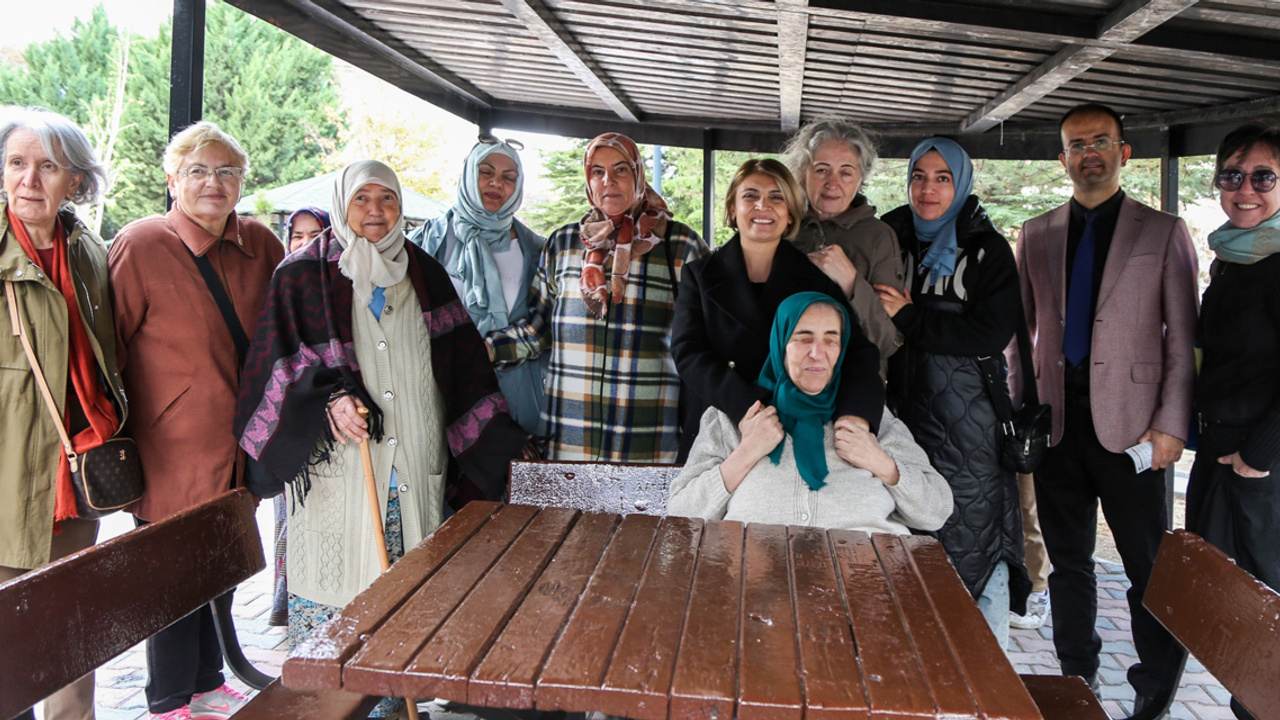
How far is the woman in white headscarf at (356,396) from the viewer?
282cm

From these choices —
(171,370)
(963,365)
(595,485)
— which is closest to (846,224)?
(963,365)

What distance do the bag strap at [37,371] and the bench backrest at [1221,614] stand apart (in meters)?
3.10

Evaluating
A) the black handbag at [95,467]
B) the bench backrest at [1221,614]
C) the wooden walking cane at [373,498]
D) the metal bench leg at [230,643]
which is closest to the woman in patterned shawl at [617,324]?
the wooden walking cane at [373,498]

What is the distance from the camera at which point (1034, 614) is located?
4520 mm

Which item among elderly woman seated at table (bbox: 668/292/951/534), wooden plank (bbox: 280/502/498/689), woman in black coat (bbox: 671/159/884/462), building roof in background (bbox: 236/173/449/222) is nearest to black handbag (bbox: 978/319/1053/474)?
elderly woman seated at table (bbox: 668/292/951/534)

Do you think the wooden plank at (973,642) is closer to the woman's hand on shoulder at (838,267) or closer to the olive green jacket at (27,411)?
the woman's hand on shoulder at (838,267)

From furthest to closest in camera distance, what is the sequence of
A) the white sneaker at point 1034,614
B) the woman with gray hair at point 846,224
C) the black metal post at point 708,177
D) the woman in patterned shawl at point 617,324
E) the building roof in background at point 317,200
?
the building roof in background at point 317,200 → the black metal post at point 708,177 → the white sneaker at point 1034,614 → the woman in patterned shawl at point 617,324 → the woman with gray hair at point 846,224

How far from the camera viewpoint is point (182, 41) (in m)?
3.30

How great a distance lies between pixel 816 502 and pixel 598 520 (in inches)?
26.7

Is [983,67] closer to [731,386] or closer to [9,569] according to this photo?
[731,386]

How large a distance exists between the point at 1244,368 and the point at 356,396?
3.04 m

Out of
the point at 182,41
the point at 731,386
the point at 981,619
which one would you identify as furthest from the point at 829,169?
the point at 182,41

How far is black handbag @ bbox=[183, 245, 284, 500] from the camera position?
3.01m

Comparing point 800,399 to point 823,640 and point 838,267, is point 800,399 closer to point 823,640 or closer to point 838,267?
point 838,267
